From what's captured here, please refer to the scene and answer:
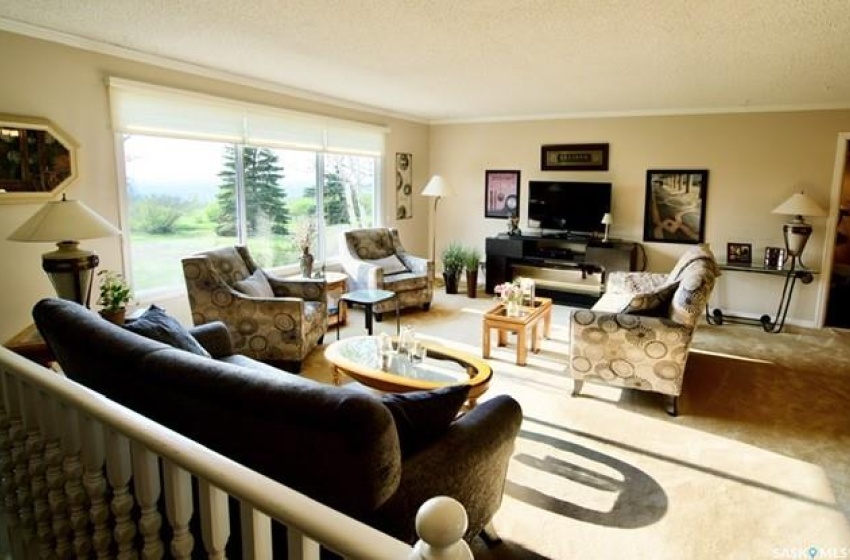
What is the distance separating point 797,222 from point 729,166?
0.91m

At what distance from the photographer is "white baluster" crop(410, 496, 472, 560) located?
2.35 feet

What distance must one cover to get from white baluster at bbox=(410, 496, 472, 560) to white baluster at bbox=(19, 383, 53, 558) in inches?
55.8

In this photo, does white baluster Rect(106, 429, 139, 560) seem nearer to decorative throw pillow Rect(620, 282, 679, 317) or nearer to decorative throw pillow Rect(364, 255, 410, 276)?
decorative throw pillow Rect(620, 282, 679, 317)

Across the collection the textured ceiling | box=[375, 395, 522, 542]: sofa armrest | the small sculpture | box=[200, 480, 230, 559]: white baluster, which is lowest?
Answer: box=[375, 395, 522, 542]: sofa armrest

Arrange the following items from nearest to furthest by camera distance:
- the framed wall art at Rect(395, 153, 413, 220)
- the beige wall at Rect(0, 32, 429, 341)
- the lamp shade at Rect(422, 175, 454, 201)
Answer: the beige wall at Rect(0, 32, 429, 341) < the lamp shade at Rect(422, 175, 454, 201) < the framed wall art at Rect(395, 153, 413, 220)

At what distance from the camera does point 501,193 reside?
24.0 ft

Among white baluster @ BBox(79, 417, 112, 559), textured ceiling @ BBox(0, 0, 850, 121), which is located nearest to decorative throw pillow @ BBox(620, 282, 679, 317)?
textured ceiling @ BBox(0, 0, 850, 121)

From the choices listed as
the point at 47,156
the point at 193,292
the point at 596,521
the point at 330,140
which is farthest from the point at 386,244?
the point at 596,521

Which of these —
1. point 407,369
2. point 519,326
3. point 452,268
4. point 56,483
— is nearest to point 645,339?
point 519,326

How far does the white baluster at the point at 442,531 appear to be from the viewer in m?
0.72

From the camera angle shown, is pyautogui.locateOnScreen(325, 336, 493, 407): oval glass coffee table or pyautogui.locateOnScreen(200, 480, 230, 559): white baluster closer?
pyautogui.locateOnScreen(200, 480, 230, 559): white baluster

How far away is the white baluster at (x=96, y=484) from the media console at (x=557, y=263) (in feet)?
18.7

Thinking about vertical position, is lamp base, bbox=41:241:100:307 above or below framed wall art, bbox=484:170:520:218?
below

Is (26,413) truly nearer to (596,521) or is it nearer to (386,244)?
(596,521)
